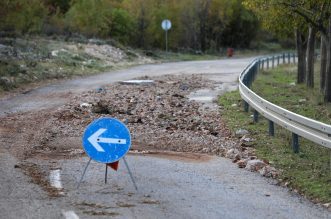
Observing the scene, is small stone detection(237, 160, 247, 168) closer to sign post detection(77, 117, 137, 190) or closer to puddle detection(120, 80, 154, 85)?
sign post detection(77, 117, 137, 190)

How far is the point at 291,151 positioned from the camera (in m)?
11.5

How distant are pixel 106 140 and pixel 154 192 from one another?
0.99m

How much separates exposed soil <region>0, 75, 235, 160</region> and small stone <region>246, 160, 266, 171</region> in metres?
1.35

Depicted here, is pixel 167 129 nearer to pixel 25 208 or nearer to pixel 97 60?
pixel 25 208

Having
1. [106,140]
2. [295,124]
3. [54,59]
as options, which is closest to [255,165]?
[295,124]

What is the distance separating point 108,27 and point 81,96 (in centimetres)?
3121

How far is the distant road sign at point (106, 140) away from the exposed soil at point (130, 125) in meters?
2.35

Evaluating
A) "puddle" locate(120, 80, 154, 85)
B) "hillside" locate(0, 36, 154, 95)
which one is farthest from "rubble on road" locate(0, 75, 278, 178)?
"hillside" locate(0, 36, 154, 95)

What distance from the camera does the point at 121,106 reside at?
17.8m

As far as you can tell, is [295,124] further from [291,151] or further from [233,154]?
[233,154]

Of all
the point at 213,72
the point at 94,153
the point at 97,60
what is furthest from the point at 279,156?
the point at 97,60

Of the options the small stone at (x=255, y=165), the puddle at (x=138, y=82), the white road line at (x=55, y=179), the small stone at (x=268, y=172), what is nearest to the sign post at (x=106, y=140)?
the white road line at (x=55, y=179)

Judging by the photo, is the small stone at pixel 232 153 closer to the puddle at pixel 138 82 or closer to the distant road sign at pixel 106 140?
the distant road sign at pixel 106 140

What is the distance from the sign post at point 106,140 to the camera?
874 centimetres
